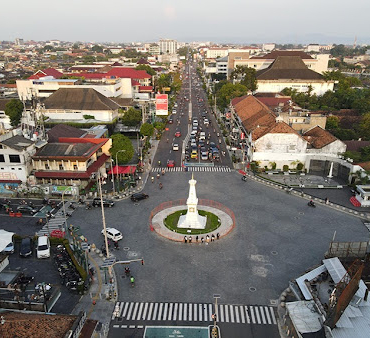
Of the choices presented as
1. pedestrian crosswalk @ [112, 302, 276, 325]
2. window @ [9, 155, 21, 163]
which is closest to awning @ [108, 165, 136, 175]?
window @ [9, 155, 21, 163]

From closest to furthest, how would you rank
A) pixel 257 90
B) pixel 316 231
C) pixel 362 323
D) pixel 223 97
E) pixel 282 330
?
pixel 362 323 → pixel 282 330 → pixel 316 231 → pixel 223 97 → pixel 257 90

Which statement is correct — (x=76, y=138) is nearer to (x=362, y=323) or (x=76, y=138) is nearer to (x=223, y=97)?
(x=362, y=323)

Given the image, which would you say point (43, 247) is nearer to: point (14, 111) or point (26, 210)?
point (26, 210)

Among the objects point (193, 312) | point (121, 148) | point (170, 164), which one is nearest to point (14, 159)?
point (121, 148)

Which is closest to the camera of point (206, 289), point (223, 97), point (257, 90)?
point (206, 289)

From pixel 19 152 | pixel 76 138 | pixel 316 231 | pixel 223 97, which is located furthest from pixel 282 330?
pixel 223 97
